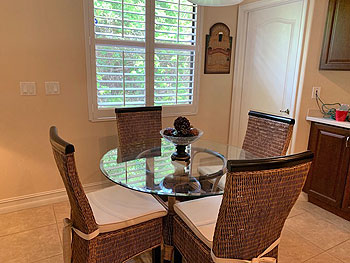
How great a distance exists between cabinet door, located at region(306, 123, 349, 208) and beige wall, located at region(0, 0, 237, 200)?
2.21 metres

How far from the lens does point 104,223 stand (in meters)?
1.52

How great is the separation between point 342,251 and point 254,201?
1.58m

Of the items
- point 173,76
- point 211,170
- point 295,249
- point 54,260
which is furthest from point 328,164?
point 54,260

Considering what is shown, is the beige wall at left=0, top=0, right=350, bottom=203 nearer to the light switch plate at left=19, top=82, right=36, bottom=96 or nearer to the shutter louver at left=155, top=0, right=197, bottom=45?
the light switch plate at left=19, top=82, right=36, bottom=96

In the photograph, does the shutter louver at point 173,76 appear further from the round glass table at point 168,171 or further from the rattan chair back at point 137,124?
the round glass table at point 168,171

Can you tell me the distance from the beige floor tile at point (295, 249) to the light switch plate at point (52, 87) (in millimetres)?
2457

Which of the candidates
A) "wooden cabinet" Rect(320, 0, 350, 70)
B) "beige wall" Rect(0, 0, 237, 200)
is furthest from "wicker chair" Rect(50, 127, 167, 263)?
"wooden cabinet" Rect(320, 0, 350, 70)

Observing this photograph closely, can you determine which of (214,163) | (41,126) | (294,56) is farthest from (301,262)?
(41,126)

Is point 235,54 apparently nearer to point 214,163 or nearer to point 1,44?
point 214,163

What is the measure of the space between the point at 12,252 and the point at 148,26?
2.42 metres

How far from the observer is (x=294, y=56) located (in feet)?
9.57

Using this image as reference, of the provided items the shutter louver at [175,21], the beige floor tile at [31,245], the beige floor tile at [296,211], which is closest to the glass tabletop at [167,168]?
the beige floor tile at [31,245]

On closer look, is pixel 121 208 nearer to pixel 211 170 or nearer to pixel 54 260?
pixel 211 170

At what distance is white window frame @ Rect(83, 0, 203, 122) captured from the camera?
261 centimetres
